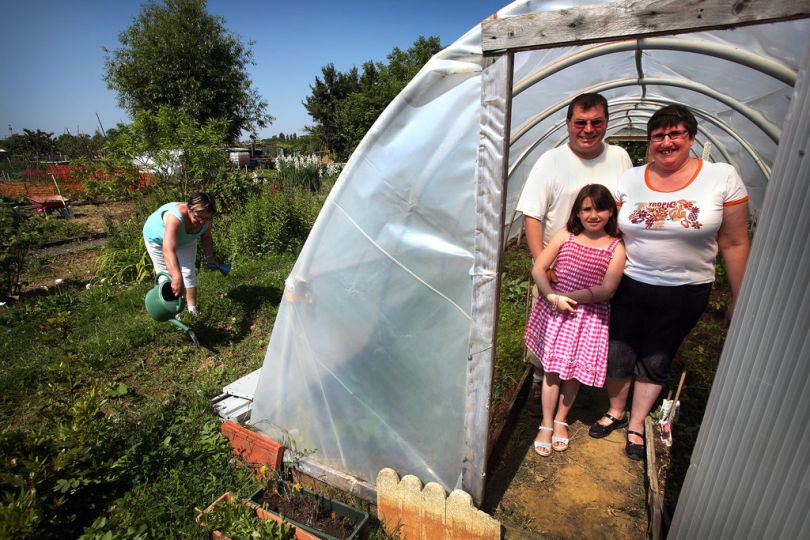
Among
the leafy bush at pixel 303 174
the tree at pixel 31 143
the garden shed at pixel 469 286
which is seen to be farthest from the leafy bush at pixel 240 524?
the tree at pixel 31 143

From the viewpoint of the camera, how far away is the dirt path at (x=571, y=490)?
2.35m

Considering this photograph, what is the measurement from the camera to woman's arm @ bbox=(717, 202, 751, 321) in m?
2.02

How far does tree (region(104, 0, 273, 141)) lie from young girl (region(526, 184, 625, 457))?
69.7 feet

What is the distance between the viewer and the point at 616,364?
8.56 feet

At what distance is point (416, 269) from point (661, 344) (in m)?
1.51

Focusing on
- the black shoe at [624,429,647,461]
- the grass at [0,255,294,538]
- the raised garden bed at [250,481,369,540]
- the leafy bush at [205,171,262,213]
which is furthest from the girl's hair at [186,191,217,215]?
the leafy bush at [205,171,262,213]

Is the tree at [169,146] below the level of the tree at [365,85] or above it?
below

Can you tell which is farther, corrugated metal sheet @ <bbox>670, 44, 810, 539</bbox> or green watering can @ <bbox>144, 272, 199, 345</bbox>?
green watering can @ <bbox>144, 272, 199, 345</bbox>

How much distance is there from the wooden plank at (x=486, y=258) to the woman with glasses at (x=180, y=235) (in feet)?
10.6

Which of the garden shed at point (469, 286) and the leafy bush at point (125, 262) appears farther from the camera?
the leafy bush at point (125, 262)

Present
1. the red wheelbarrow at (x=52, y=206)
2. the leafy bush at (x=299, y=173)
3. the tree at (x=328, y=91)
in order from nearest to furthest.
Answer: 1. the leafy bush at (x=299, y=173)
2. the red wheelbarrow at (x=52, y=206)
3. the tree at (x=328, y=91)

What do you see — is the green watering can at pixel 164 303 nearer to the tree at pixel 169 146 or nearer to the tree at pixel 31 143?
the tree at pixel 169 146

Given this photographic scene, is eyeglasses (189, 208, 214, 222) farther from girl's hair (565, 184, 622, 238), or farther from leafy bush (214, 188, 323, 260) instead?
girl's hair (565, 184, 622, 238)

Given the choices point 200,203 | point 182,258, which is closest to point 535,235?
point 200,203
